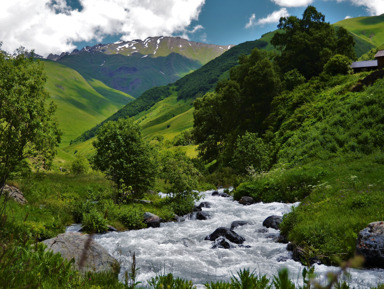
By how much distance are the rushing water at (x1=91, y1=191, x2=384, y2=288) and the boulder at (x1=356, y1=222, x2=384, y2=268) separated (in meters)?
0.39

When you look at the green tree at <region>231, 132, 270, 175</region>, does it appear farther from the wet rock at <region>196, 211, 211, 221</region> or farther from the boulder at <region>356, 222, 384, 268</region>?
the boulder at <region>356, 222, 384, 268</region>

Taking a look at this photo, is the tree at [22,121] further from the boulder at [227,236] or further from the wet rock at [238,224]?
the wet rock at [238,224]

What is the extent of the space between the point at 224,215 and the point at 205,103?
151 feet

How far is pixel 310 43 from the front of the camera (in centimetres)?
5469

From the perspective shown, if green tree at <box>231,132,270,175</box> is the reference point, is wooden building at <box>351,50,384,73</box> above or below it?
above

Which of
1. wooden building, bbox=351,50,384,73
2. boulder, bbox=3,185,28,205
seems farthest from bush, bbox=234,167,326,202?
wooden building, bbox=351,50,384,73

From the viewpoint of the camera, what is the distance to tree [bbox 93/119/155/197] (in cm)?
2430

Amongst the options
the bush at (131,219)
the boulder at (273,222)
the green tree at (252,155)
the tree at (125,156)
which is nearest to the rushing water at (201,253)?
the boulder at (273,222)

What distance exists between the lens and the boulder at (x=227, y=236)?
15.0 meters

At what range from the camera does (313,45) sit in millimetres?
55250

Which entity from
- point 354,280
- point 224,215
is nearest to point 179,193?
point 224,215

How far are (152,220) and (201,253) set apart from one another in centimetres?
801

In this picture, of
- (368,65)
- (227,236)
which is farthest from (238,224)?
(368,65)

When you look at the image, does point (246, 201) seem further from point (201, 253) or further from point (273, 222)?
point (201, 253)
